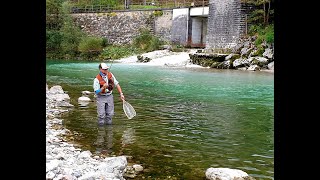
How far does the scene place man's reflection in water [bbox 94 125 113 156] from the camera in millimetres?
6297

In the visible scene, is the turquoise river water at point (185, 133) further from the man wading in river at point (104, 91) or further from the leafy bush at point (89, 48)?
the leafy bush at point (89, 48)

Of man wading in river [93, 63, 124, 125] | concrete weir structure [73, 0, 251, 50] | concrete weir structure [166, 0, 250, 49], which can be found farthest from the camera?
concrete weir structure [73, 0, 251, 50]

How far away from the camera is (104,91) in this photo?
769 cm

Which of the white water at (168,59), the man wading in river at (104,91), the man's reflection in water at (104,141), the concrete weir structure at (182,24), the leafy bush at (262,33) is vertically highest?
the concrete weir structure at (182,24)

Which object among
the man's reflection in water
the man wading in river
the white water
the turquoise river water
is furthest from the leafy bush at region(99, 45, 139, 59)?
the man's reflection in water

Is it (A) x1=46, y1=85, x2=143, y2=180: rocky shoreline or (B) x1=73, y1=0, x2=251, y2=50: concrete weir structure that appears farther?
(B) x1=73, y1=0, x2=251, y2=50: concrete weir structure

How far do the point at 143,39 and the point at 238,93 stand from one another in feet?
90.9

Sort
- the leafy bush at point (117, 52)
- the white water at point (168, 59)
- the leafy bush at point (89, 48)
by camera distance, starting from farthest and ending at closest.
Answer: the leafy bush at point (89, 48) < the leafy bush at point (117, 52) < the white water at point (168, 59)

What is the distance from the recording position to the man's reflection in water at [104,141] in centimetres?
630

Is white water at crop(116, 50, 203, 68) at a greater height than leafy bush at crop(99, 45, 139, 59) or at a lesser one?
lesser

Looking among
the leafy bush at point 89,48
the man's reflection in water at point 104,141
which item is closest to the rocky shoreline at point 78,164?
the man's reflection in water at point 104,141

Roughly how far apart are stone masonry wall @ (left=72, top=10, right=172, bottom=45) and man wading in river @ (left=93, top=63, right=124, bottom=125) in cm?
3362

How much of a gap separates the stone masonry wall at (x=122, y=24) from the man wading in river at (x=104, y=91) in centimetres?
3362

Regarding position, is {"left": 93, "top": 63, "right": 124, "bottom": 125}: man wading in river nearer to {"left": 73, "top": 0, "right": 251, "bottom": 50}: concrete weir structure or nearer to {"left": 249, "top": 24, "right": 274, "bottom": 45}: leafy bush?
{"left": 249, "top": 24, "right": 274, "bottom": 45}: leafy bush
